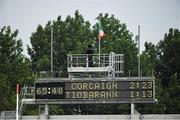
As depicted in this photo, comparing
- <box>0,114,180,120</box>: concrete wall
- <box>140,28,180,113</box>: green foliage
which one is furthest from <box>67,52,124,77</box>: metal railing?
<box>140,28,180,113</box>: green foliage

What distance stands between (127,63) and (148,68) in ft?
8.44

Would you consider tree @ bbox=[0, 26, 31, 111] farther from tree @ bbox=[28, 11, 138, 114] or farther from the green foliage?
the green foliage

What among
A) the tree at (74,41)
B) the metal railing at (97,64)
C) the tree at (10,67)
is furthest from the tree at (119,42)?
the metal railing at (97,64)

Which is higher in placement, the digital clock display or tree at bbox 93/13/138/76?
tree at bbox 93/13/138/76

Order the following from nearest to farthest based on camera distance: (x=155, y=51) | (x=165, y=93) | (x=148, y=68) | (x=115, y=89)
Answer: (x=115, y=89), (x=165, y=93), (x=148, y=68), (x=155, y=51)

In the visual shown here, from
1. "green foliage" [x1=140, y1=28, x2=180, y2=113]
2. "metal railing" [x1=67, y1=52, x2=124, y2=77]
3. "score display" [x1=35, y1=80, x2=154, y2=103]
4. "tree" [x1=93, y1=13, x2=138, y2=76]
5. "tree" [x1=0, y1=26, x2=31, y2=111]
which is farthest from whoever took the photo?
"tree" [x1=93, y1=13, x2=138, y2=76]

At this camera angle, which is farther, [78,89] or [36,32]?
[36,32]

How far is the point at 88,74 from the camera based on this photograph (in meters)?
66.6

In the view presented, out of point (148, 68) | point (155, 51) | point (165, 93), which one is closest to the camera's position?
point (165, 93)

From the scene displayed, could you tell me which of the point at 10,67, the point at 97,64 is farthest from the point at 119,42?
the point at 97,64

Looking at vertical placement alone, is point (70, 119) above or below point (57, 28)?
below

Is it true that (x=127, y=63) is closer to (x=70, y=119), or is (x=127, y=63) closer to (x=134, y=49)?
(x=134, y=49)

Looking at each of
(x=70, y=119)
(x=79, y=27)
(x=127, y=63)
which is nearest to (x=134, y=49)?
(x=127, y=63)

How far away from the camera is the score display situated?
64938 millimetres
